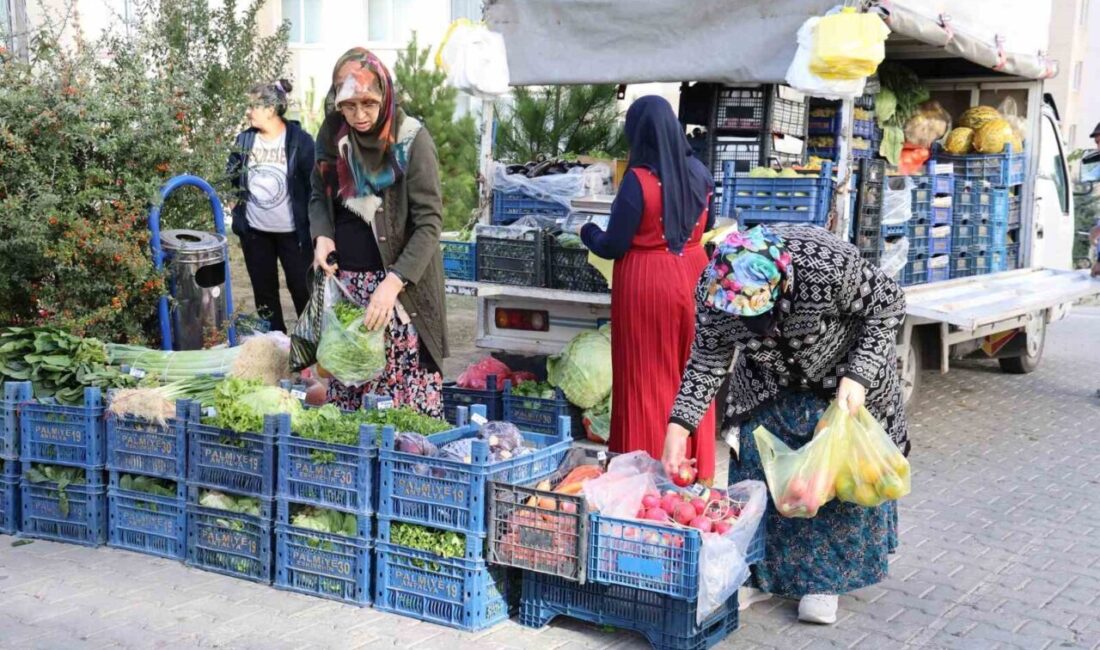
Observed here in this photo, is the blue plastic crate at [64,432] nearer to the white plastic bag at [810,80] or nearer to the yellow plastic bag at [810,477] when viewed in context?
the yellow plastic bag at [810,477]

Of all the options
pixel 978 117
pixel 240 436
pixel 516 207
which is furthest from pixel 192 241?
pixel 978 117

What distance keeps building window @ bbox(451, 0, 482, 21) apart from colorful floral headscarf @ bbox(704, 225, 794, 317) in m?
18.5

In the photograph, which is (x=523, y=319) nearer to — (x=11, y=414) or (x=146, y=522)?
(x=146, y=522)

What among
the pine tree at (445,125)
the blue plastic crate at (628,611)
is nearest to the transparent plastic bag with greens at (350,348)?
the blue plastic crate at (628,611)

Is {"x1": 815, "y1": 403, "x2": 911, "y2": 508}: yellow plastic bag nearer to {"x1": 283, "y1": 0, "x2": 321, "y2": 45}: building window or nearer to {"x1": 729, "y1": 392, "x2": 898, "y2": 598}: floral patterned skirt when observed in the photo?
{"x1": 729, "y1": 392, "x2": 898, "y2": 598}: floral patterned skirt

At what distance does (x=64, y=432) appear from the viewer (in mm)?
5219

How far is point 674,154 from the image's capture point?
575 cm

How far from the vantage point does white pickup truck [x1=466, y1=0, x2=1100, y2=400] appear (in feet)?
23.2

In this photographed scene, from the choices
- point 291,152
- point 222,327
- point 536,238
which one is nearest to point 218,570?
point 222,327

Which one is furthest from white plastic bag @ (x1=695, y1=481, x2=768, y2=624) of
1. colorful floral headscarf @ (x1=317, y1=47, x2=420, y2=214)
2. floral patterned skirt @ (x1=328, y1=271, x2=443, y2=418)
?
colorful floral headscarf @ (x1=317, y1=47, x2=420, y2=214)

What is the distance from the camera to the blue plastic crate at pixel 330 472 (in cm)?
451

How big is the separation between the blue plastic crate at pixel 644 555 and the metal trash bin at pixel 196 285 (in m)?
3.18

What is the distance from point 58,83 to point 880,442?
451cm

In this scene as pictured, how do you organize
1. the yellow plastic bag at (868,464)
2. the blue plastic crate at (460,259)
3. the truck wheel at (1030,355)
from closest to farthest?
the yellow plastic bag at (868,464) < the blue plastic crate at (460,259) < the truck wheel at (1030,355)
